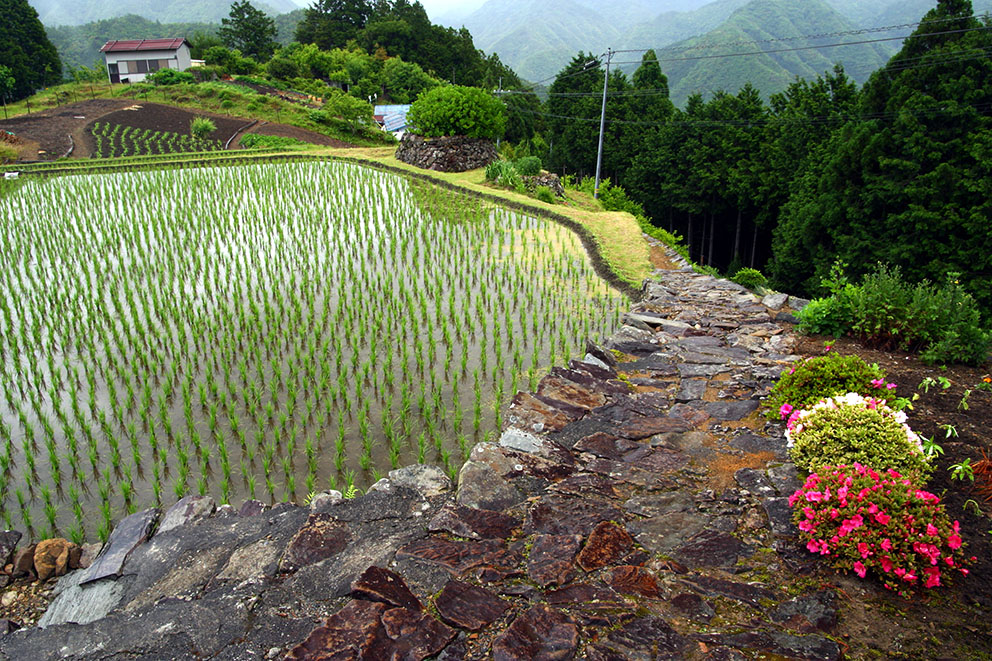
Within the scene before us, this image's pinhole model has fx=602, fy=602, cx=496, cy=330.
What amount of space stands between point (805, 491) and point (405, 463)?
2.94 meters

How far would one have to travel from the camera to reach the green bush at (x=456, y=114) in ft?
71.9

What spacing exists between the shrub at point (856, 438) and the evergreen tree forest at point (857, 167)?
7.08m

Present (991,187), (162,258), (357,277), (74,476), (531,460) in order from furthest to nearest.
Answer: (991,187)
(162,258)
(357,277)
(74,476)
(531,460)

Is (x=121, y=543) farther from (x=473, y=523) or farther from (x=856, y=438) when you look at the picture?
(x=856, y=438)

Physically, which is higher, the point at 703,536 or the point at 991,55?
the point at 991,55

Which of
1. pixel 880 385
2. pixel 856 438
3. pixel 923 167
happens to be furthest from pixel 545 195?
pixel 856 438

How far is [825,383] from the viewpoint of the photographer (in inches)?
183

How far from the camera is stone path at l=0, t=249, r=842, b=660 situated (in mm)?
2736

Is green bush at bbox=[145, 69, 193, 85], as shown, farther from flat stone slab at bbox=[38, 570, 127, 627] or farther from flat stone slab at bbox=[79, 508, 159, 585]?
flat stone slab at bbox=[38, 570, 127, 627]

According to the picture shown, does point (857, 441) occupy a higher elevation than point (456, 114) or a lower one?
lower

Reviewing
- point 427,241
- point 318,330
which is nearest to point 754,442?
point 318,330

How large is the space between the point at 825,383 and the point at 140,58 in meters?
57.2

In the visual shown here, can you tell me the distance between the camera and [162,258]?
10570mm

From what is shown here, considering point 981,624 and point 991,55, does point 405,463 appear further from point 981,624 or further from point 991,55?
point 991,55
